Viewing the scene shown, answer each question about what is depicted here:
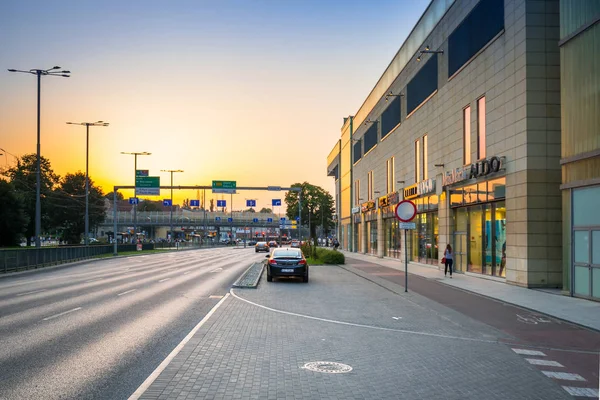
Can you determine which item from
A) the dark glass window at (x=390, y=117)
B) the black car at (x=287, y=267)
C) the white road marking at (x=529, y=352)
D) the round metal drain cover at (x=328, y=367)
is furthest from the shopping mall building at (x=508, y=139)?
the round metal drain cover at (x=328, y=367)

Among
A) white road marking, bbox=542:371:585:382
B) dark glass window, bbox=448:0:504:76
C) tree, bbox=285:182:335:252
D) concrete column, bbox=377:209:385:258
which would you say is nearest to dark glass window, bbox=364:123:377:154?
concrete column, bbox=377:209:385:258

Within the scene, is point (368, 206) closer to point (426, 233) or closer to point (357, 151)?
point (357, 151)

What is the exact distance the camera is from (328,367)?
8242mm

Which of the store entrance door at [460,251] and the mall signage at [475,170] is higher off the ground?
the mall signage at [475,170]

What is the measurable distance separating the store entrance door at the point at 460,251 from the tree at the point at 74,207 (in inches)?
2555

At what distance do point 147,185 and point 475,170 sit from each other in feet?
132

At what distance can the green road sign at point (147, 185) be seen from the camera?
2239 inches

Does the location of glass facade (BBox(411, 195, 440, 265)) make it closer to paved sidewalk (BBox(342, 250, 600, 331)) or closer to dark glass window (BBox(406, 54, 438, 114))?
dark glass window (BBox(406, 54, 438, 114))

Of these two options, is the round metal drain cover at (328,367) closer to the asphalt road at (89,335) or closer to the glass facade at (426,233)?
the asphalt road at (89,335)

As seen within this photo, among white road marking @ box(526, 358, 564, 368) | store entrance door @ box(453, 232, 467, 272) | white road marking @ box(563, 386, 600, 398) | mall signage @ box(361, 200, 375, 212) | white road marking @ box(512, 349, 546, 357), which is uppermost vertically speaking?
mall signage @ box(361, 200, 375, 212)

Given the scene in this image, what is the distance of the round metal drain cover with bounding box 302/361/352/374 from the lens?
800cm

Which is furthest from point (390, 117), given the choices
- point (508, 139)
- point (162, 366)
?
point (162, 366)

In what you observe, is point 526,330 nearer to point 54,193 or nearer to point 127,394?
point 127,394

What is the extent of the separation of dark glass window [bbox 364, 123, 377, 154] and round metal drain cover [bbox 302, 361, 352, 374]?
150 feet
